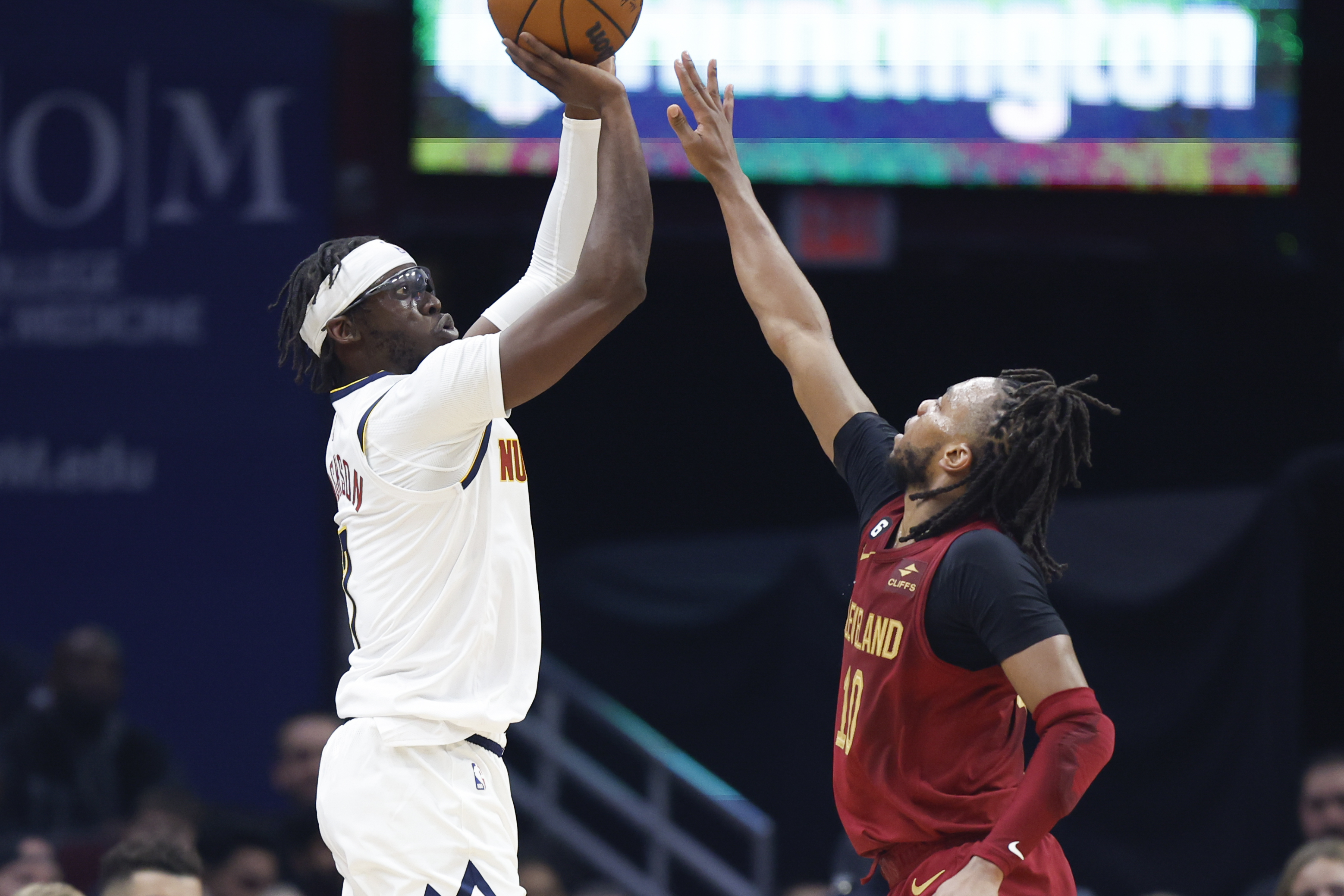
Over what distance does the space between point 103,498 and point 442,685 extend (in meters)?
5.26

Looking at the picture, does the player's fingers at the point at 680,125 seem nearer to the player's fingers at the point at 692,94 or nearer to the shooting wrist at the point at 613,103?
the player's fingers at the point at 692,94

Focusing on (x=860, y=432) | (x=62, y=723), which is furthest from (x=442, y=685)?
(x=62, y=723)

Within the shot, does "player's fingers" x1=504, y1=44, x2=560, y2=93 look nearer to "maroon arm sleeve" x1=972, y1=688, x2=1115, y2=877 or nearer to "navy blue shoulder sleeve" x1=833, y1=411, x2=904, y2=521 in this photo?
"navy blue shoulder sleeve" x1=833, y1=411, x2=904, y2=521

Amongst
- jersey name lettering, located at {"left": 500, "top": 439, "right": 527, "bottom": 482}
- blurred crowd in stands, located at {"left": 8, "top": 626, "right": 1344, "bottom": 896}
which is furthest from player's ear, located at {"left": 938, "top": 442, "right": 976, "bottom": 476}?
blurred crowd in stands, located at {"left": 8, "top": 626, "right": 1344, "bottom": 896}

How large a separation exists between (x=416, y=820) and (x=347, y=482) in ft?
2.38

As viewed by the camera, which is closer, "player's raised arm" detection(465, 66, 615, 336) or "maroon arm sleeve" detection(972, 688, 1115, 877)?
"maroon arm sleeve" detection(972, 688, 1115, 877)

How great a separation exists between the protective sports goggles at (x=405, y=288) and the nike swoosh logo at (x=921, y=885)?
1571 mm

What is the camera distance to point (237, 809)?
25.8 feet

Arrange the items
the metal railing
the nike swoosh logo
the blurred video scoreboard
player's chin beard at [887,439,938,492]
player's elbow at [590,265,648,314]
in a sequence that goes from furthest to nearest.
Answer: the metal railing, the blurred video scoreboard, player's chin beard at [887,439,938,492], player's elbow at [590,265,648,314], the nike swoosh logo

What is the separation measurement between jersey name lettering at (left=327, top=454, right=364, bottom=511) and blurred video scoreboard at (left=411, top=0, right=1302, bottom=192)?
4.33m

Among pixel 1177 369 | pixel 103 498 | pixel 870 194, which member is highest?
pixel 870 194

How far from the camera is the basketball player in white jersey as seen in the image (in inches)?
142

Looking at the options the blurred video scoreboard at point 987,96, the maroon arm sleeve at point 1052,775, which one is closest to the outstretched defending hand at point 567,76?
the maroon arm sleeve at point 1052,775

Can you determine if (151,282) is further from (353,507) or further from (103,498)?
(353,507)
